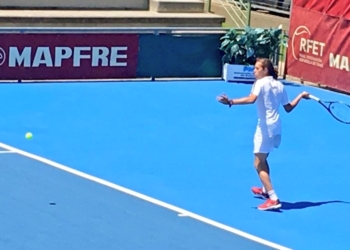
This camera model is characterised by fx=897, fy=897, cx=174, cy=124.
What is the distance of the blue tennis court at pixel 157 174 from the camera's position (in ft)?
33.2

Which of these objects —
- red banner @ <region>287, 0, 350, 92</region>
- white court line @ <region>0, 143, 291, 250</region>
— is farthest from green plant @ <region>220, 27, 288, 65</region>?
white court line @ <region>0, 143, 291, 250</region>

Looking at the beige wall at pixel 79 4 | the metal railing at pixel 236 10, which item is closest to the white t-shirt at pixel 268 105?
the metal railing at pixel 236 10

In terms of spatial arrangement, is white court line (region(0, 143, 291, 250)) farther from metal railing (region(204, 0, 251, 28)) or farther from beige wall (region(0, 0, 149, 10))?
metal railing (region(204, 0, 251, 28))

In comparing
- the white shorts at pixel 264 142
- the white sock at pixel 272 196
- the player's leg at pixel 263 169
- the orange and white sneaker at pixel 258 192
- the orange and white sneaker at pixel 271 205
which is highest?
the white shorts at pixel 264 142

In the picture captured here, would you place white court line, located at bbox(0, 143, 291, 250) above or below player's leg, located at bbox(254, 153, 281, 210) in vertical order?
below

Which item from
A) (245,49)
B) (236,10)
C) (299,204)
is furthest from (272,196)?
(236,10)

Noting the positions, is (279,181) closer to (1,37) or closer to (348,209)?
(348,209)

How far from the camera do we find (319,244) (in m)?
10.1

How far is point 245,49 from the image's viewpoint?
2233 cm

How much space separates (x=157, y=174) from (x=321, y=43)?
10025mm

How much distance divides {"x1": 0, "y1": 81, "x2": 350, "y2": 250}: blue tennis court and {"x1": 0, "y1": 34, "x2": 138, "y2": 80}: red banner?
0.82m

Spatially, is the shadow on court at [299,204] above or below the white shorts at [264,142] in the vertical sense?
below

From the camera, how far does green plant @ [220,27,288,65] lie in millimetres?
22250

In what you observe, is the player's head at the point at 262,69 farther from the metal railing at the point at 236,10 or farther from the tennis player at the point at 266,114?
the metal railing at the point at 236,10
